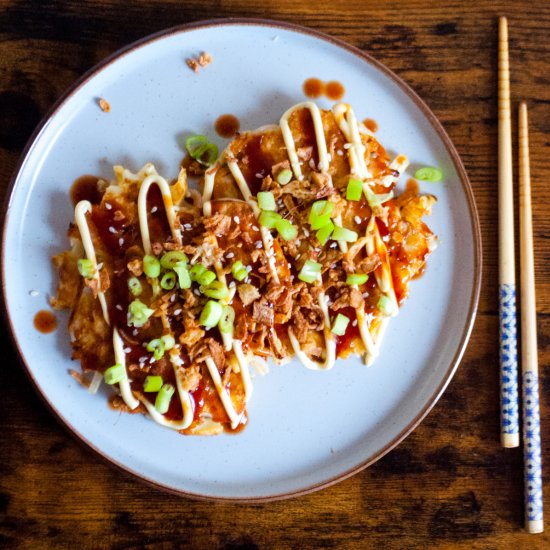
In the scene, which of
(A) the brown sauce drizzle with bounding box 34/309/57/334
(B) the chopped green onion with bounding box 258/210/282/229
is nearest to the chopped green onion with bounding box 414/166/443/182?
(B) the chopped green onion with bounding box 258/210/282/229

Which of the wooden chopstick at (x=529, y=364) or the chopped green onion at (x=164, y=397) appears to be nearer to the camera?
the chopped green onion at (x=164, y=397)

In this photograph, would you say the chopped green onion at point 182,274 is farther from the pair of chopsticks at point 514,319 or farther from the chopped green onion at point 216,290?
the pair of chopsticks at point 514,319

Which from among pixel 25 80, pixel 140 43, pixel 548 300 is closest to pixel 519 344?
pixel 548 300

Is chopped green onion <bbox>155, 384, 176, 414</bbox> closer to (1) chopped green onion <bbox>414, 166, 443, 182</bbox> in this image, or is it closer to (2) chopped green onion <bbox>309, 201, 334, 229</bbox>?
(2) chopped green onion <bbox>309, 201, 334, 229</bbox>

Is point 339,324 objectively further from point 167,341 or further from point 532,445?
point 532,445

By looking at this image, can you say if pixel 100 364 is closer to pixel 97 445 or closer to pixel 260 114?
pixel 97 445

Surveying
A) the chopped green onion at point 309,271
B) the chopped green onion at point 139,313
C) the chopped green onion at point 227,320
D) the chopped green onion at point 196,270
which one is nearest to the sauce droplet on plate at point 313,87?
the chopped green onion at point 309,271

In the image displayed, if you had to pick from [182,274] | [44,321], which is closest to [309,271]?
[182,274]
